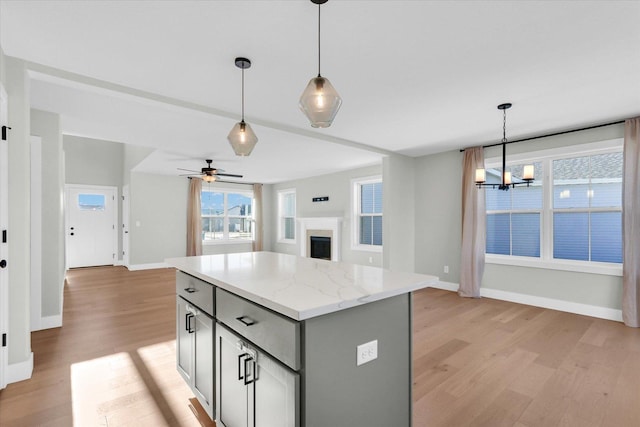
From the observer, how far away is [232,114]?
3463 millimetres

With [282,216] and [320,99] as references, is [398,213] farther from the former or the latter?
[282,216]

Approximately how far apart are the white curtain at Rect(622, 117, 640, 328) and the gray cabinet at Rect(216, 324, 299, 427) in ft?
14.3

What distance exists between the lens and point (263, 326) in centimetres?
128

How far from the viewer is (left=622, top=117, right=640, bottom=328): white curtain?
3.44m

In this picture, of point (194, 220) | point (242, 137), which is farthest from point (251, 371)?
point (194, 220)

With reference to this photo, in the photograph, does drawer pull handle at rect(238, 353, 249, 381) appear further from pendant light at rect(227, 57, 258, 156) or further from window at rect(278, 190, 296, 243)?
window at rect(278, 190, 296, 243)

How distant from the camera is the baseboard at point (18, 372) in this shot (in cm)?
228

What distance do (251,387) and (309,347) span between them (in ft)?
1.56

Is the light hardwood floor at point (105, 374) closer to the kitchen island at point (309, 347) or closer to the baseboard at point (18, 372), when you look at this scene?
the baseboard at point (18, 372)

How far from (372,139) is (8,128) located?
3909mm

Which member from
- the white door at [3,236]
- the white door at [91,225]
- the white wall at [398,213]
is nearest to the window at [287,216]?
the white wall at [398,213]

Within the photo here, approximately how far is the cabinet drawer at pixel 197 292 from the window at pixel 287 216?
269 inches

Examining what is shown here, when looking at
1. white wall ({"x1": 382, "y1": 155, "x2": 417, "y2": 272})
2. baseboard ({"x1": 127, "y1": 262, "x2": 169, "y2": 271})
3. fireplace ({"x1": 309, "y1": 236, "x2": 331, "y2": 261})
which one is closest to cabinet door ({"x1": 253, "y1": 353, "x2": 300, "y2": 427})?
white wall ({"x1": 382, "y1": 155, "x2": 417, "y2": 272})

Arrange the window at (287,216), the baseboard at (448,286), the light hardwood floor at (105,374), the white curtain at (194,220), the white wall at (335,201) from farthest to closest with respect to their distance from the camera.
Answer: the window at (287,216), the white curtain at (194,220), the white wall at (335,201), the baseboard at (448,286), the light hardwood floor at (105,374)
